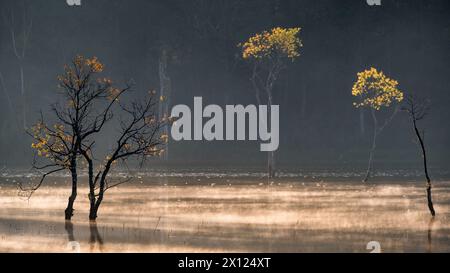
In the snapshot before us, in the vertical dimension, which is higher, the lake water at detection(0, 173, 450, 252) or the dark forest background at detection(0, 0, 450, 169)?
the dark forest background at detection(0, 0, 450, 169)

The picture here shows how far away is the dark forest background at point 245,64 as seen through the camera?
130 m

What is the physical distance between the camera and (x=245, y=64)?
422 feet

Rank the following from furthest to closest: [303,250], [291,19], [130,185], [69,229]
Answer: [291,19]
[130,185]
[69,229]
[303,250]

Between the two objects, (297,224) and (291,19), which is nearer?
(297,224)

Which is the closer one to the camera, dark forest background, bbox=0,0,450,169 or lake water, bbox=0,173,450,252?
lake water, bbox=0,173,450,252

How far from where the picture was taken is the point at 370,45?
449ft

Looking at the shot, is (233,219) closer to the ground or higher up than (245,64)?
closer to the ground

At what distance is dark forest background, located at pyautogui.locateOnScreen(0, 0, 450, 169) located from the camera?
130 meters

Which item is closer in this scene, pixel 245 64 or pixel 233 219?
pixel 233 219

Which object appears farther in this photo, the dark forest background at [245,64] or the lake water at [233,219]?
the dark forest background at [245,64]

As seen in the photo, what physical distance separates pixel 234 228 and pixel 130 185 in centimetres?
3216

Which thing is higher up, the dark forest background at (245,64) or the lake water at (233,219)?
the dark forest background at (245,64)

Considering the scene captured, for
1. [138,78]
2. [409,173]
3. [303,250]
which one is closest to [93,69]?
[303,250]
